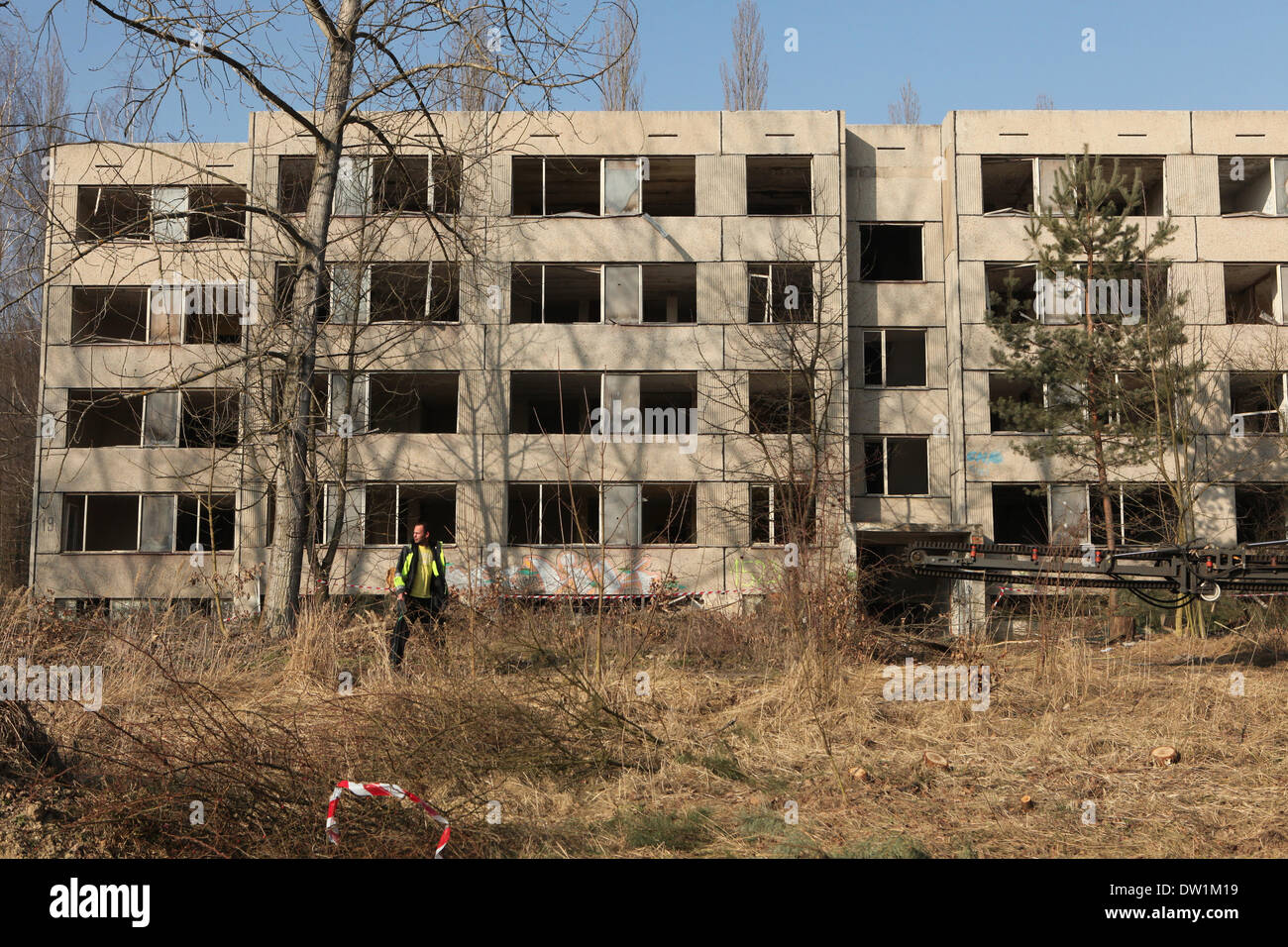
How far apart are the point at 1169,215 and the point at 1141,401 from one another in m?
4.95

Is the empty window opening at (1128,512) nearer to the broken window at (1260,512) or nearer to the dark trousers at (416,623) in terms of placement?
the broken window at (1260,512)

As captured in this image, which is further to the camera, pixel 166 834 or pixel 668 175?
pixel 668 175

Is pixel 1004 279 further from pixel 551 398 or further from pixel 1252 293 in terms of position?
pixel 551 398

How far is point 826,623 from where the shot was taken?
10.1 m

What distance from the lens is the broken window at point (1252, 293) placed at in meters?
29.0

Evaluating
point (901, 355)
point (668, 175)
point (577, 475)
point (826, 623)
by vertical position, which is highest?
point (668, 175)

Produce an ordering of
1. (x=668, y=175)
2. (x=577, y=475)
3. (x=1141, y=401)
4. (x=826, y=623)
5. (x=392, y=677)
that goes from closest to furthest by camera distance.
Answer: (x=392, y=677) < (x=826, y=623) < (x=1141, y=401) < (x=577, y=475) < (x=668, y=175)

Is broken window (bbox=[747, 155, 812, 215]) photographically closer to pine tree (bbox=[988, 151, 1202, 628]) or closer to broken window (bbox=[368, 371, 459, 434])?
pine tree (bbox=[988, 151, 1202, 628])

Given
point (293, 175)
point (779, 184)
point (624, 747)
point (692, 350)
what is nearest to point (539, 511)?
point (692, 350)

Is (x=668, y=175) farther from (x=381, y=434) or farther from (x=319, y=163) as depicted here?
(x=319, y=163)

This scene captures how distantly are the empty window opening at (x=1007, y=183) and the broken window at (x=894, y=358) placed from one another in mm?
4352

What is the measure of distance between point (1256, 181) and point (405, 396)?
86.1ft

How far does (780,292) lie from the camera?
29.2 m

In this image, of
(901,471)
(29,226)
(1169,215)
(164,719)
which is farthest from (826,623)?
(901,471)
